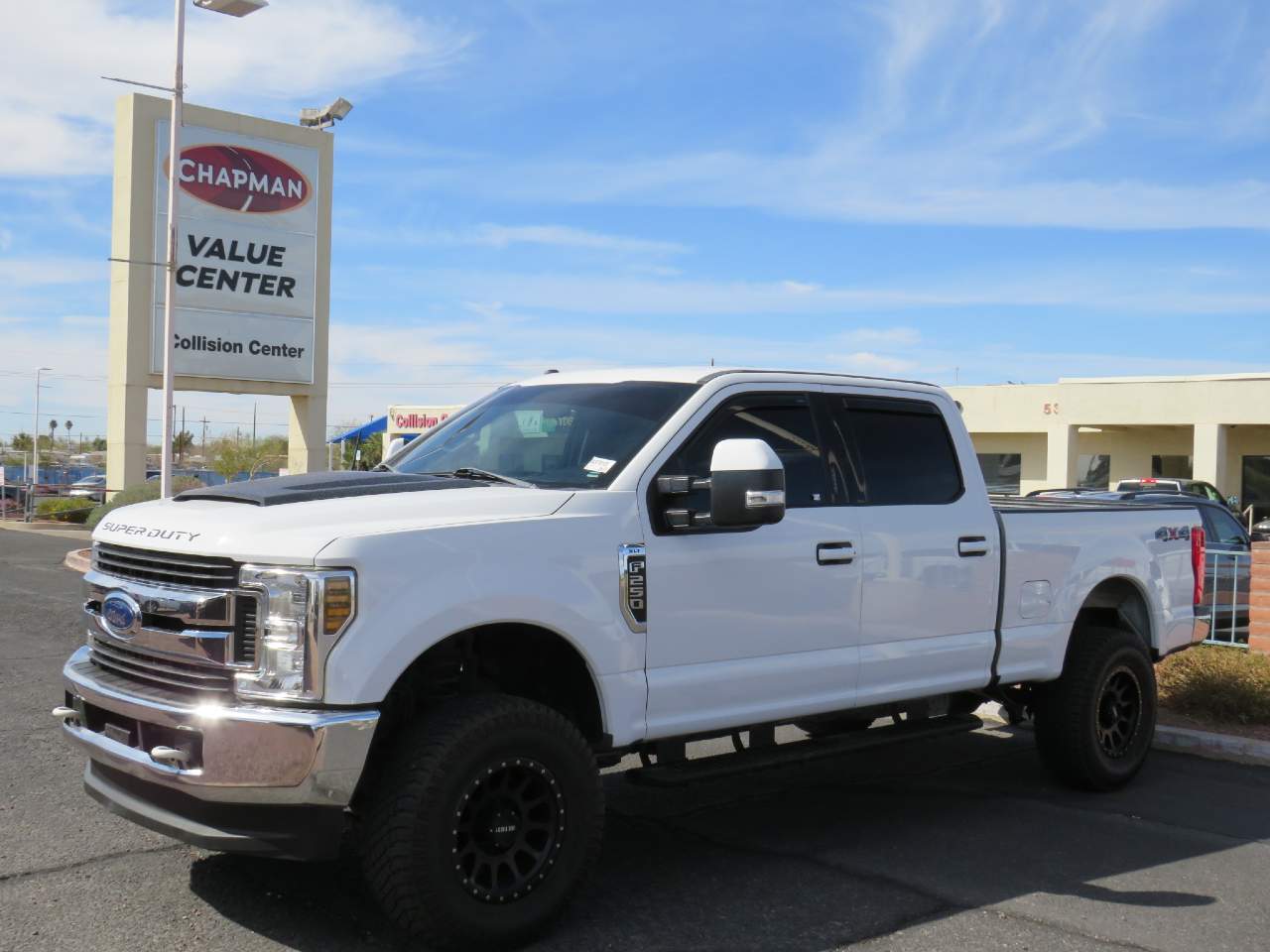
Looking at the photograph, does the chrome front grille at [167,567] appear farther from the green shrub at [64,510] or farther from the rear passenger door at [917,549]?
the green shrub at [64,510]

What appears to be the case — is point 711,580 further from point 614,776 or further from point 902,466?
point 614,776

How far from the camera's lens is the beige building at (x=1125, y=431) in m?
36.8

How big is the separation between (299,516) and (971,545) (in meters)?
3.35

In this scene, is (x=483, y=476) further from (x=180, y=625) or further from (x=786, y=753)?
(x=786, y=753)

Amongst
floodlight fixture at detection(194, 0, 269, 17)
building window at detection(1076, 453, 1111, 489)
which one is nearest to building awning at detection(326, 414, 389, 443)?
floodlight fixture at detection(194, 0, 269, 17)

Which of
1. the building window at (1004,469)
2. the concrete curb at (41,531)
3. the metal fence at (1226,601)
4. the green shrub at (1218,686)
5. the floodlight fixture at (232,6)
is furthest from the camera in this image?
the building window at (1004,469)

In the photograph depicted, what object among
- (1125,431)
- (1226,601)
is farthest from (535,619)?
(1125,431)

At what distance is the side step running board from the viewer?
5172 millimetres

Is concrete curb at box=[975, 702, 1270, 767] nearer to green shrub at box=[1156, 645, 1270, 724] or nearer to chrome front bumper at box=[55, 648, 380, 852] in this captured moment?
green shrub at box=[1156, 645, 1270, 724]

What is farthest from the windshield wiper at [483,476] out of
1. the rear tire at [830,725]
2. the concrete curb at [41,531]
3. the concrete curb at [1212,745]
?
Answer: the concrete curb at [41,531]

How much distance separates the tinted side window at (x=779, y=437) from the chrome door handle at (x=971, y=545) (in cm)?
89

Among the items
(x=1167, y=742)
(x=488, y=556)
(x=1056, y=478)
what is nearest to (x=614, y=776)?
(x=488, y=556)

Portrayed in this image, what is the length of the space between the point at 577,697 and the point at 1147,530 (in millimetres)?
4041

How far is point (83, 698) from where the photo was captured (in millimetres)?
4691
